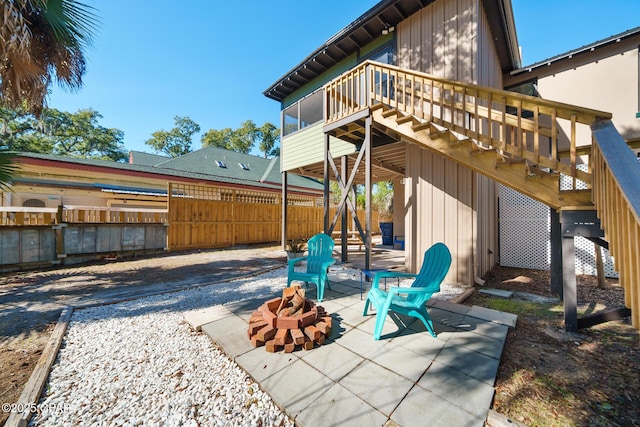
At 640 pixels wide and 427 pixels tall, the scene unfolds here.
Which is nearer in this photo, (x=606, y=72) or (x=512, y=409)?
(x=512, y=409)

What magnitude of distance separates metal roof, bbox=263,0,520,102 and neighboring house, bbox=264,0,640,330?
0.03 metres

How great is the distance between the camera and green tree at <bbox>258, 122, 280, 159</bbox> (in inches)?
1095

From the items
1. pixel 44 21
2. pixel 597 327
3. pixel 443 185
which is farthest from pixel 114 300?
pixel 597 327

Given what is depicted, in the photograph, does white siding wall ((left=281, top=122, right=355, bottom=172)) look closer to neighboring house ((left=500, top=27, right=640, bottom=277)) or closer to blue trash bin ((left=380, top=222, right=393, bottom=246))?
neighboring house ((left=500, top=27, right=640, bottom=277))

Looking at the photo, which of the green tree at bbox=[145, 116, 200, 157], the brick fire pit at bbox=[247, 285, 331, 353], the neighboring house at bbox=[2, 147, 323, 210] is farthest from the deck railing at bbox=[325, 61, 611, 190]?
the green tree at bbox=[145, 116, 200, 157]

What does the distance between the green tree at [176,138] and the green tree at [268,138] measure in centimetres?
850

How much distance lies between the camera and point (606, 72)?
17.7 feet

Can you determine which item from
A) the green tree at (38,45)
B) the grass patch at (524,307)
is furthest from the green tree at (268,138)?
the grass patch at (524,307)

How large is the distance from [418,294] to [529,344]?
1.17m

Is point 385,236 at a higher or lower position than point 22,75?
lower

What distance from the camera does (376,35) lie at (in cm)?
582

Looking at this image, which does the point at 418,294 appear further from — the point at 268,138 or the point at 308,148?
the point at 268,138

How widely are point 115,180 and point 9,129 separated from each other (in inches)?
632

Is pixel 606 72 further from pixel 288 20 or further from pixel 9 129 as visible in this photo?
pixel 9 129
